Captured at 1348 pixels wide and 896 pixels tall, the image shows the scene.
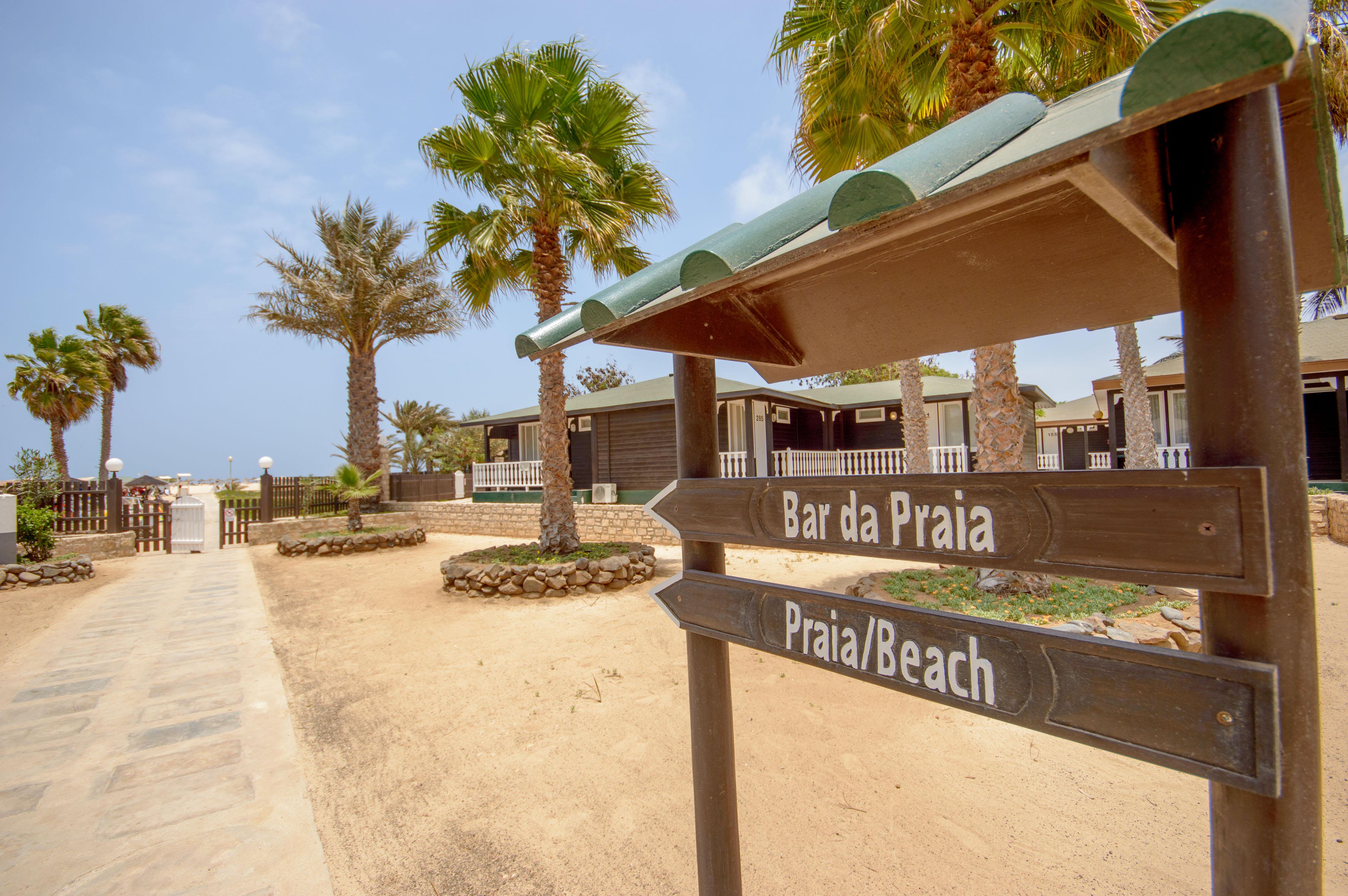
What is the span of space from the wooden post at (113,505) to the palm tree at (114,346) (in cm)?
1502

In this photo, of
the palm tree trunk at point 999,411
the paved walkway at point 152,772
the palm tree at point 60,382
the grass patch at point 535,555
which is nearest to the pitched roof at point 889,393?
the grass patch at point 535,555

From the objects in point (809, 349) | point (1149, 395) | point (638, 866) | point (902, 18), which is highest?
point (902, 18)

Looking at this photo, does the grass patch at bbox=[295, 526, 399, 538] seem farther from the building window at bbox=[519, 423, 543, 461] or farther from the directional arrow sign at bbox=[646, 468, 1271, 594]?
the directional arrow sign at bbox=[646, 468, 1271, 594]

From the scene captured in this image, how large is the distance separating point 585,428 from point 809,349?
1712 cm

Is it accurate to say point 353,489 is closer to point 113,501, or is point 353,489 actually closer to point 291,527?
point 291,527

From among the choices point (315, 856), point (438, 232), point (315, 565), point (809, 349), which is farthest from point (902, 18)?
point (315, 565)

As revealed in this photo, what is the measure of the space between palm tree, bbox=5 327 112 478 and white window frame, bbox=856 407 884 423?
29424mm

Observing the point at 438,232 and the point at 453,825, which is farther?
the point at 438,232

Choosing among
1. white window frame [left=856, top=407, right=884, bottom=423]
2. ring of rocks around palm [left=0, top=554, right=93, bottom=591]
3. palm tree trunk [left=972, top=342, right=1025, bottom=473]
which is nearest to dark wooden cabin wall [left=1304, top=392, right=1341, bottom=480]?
white window frame [left=856, top=407, right=884, bottom=423]

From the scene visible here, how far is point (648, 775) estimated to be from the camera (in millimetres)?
3645

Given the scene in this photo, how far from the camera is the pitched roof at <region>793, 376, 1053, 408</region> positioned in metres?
17.1

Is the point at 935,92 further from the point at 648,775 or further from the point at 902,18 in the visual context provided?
the point at 648,775

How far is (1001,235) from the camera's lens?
1.83 metres

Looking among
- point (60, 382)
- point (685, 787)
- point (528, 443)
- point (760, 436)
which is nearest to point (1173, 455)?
point (760, 436)
